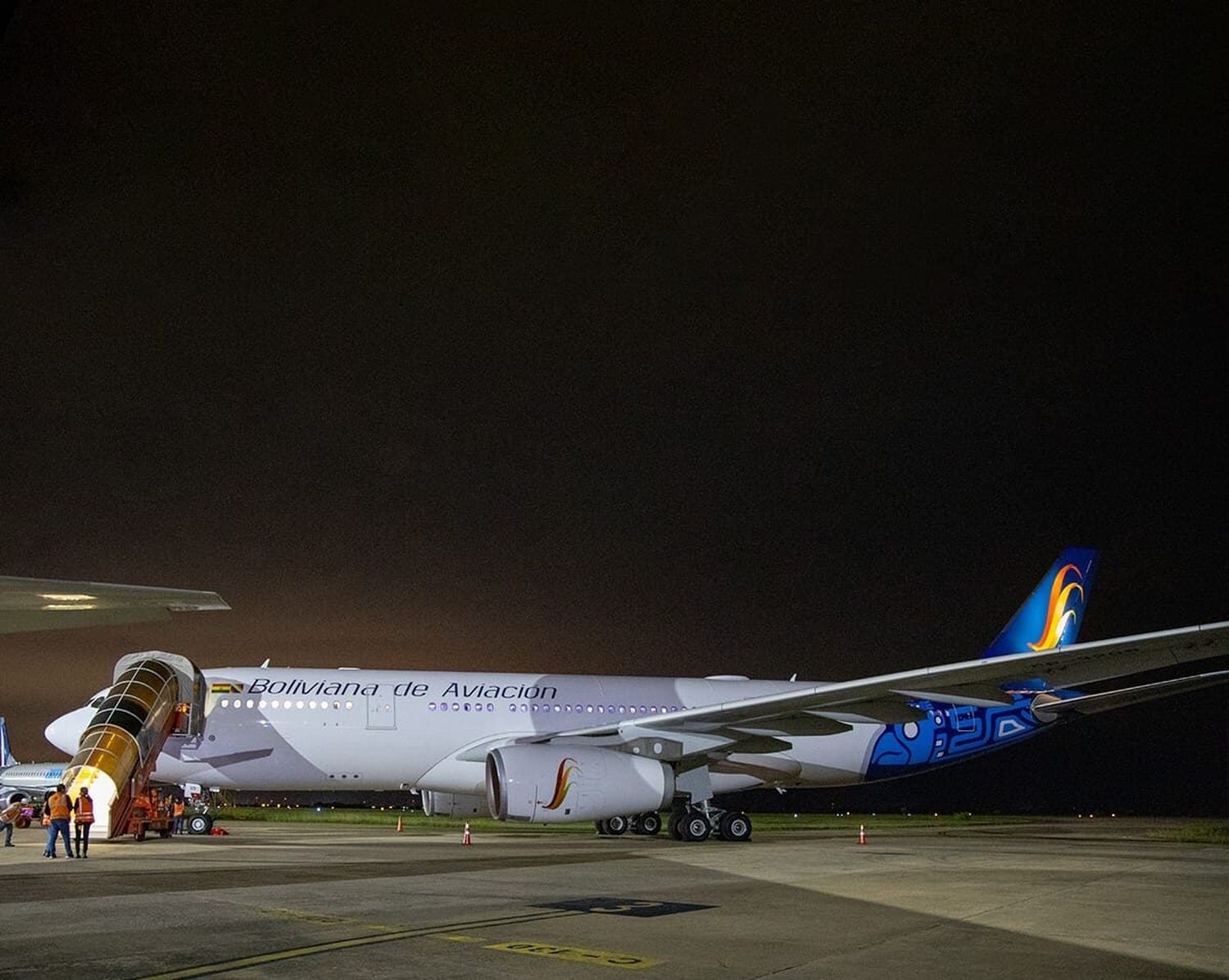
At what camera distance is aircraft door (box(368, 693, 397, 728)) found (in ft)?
72.7

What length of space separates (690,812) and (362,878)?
31.6 feet

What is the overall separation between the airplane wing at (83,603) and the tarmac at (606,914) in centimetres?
224

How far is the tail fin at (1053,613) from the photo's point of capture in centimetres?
2731

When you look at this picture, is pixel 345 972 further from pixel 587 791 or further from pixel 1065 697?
pixel 1065 697

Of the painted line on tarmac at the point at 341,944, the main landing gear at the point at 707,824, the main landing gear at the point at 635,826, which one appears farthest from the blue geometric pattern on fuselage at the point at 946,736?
the painted line on tarmac at the point at 341,944

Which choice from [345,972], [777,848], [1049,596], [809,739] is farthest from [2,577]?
[1049,596]

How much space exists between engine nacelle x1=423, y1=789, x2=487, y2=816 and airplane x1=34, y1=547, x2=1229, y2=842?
0.04 m

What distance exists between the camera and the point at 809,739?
24.1 m

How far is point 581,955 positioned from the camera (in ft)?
25.8

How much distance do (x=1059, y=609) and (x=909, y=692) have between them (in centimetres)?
1053

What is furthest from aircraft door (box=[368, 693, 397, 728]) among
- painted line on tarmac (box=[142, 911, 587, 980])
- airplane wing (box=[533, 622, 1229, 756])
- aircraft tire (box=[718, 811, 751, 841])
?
painted line on tarmac (box=[142, 911, 587, 980])

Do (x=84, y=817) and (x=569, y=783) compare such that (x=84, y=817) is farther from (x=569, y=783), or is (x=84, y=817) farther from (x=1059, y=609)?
(x=1059, y=609)

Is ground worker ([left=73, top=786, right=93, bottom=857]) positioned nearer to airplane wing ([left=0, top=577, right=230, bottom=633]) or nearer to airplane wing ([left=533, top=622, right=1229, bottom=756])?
airplane wing ([left=533, top=622, right=1229, bottom=756])

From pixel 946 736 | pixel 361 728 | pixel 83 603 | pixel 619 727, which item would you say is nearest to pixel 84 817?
pixel 361 728
